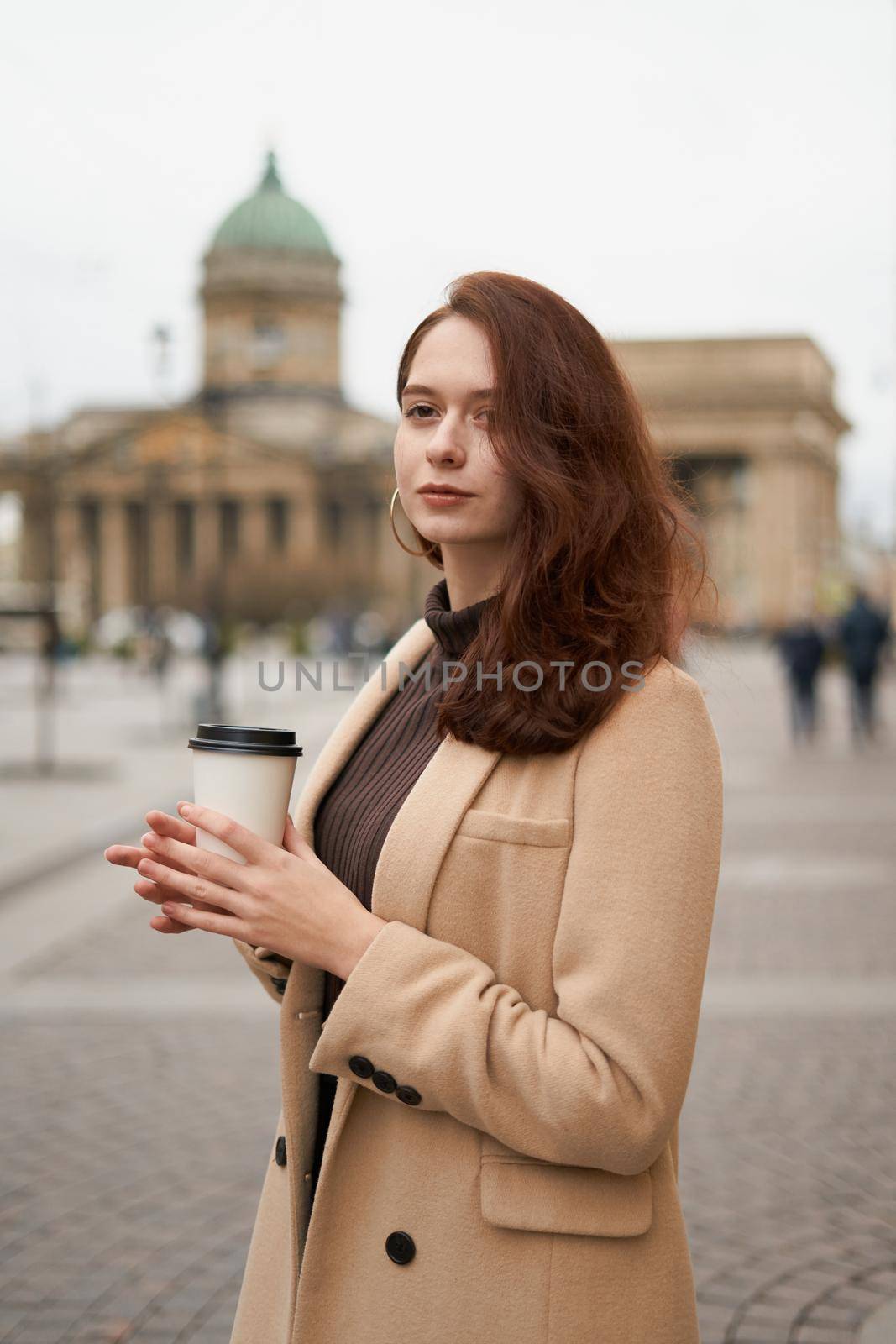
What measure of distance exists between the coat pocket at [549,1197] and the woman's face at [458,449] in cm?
74

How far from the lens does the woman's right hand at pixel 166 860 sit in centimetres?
168

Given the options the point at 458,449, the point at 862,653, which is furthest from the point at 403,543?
the point at 862,653

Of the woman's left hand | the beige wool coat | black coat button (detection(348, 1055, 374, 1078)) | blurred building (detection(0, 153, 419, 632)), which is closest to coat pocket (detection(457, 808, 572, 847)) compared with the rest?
the beige wool coat

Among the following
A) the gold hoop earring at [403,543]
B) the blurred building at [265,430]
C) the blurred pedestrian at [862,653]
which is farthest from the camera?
the blurred building at [265,430]

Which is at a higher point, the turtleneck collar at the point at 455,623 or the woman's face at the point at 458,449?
the woman's face at the point at 458,449

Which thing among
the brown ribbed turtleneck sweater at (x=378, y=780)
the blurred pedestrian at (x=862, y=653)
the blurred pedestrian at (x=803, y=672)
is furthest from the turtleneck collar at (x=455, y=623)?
the blurred pedestrian at (x=862, y=653)

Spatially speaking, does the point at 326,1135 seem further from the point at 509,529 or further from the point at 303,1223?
the point at 509,529

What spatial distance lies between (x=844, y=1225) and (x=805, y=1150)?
1.91 ft

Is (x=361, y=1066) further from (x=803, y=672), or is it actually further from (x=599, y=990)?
(x=803, y=672)

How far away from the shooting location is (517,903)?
1713 millimetres

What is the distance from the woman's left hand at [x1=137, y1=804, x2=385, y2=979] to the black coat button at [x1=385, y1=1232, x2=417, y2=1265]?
34cm

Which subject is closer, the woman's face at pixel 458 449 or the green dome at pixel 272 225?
the woman's face at pixel 458 449

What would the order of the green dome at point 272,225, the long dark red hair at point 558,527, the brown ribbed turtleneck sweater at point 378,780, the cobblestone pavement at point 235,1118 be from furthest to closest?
the green dome at point 272,225, the cobblestone pavement at point 235,1118, the brown ribbed turtleneck sweater at point 378,780, the long dark red hair at point 558,527

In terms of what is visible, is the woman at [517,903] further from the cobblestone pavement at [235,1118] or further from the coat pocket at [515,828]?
the cobblestone pavement at [235,1118]
